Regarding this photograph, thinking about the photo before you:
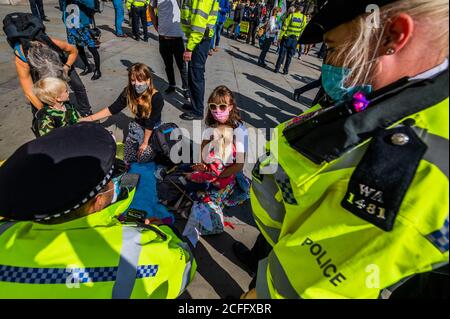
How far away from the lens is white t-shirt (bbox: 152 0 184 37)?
4.28 m

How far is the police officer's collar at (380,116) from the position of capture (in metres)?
0.57

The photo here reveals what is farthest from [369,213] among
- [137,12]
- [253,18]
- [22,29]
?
[253,18]

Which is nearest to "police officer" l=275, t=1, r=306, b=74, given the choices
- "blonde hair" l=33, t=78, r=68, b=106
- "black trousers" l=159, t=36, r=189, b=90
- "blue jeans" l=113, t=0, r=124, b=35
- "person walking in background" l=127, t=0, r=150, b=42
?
"black trousers" l=159, t=36, r=189, b=90

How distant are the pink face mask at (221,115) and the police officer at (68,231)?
140 centimetres

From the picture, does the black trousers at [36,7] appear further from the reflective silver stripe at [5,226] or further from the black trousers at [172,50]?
the reflective silver stripe at [5,226]

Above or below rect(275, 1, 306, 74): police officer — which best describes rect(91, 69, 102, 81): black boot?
below

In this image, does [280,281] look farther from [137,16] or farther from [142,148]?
[137,16]

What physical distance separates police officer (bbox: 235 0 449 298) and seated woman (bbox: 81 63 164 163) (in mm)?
2457

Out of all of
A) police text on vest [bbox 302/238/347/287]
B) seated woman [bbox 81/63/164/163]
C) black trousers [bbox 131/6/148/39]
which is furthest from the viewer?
black trousers [bbox 131/6/148/39]

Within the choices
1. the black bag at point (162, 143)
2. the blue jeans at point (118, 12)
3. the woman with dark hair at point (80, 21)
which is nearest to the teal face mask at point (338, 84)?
the black bag at point (162, 143)

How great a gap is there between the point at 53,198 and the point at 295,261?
33.7 inches

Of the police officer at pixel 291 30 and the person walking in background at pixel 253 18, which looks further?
the person walking in background at pixel 253 18

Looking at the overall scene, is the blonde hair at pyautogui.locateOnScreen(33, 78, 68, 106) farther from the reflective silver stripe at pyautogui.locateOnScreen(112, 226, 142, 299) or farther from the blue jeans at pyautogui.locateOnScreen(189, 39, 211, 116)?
the reflective silver stripe at pyautogui.locateOnScreen(112, 226, 142, 299)
